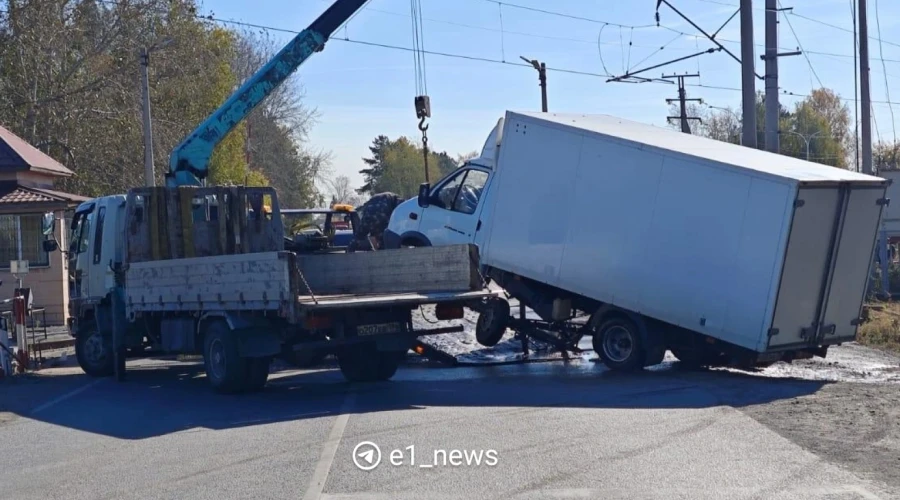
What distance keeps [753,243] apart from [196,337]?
261 inches

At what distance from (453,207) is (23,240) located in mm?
12518

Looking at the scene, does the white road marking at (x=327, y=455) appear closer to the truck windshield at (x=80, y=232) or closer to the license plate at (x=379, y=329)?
the license plate at (x=379, y=329)

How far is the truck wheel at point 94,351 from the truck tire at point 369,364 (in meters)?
3.54

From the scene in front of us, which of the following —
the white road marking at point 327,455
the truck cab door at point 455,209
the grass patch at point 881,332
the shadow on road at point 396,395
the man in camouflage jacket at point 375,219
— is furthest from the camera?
the man in camouflage jacket at point 375,219

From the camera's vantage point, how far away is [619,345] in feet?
46.2

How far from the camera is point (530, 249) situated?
48.7ft

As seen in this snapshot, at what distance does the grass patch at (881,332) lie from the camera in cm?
1667

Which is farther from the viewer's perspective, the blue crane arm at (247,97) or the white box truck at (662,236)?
the blue crane arm at (247,97)

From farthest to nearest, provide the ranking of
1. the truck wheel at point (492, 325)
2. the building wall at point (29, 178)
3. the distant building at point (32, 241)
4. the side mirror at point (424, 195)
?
the building wall at point (29, 178) → the distant building at point (32, 241) → the side mirror at point (424, 195) → the truck wheel at point (492, 325)

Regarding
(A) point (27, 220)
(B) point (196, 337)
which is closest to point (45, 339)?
(A) point (27, 220)

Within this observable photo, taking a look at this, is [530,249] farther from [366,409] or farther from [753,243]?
[366,409]
